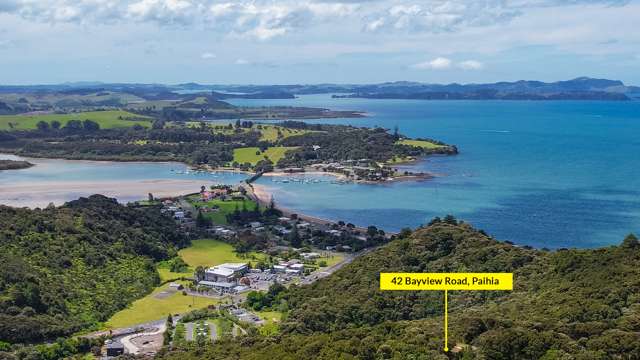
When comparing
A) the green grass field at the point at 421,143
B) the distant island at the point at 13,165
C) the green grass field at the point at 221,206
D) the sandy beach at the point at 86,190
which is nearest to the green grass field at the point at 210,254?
the green grass field at the point at 221,206

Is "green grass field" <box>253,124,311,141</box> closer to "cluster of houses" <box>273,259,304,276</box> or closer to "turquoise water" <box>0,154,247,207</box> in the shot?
"turquoise water" <box>0,154,247,207</box>

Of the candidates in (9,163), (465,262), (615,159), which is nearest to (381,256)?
(465,262)

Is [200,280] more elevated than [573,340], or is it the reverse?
[573,340]

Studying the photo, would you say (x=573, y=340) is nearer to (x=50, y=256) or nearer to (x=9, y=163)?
(x=50, y=256)

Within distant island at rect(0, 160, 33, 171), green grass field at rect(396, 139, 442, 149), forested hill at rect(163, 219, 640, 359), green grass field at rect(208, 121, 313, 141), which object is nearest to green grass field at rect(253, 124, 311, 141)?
green grass field at rect(208, 121, 313, 141)

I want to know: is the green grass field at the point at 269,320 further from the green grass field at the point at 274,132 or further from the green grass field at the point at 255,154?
the green grass field at the point at 274,132

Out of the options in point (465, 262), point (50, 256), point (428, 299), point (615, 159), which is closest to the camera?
point (428, 299)

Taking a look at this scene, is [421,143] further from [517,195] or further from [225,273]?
[225,273]
